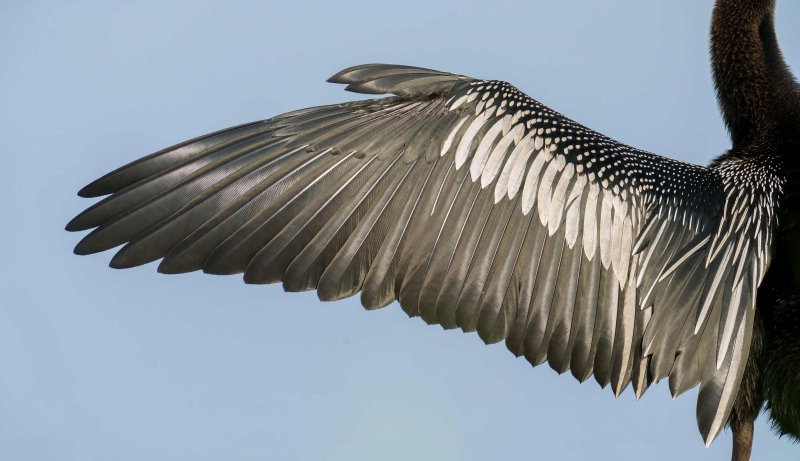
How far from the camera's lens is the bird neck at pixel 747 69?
5.52 metres

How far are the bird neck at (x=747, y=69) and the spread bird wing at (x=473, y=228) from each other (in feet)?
3.05

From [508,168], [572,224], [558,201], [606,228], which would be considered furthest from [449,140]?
[606,228]

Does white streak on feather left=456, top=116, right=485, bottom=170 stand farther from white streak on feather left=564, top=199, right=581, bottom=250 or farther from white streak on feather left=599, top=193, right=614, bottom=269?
white streak on feather left=599, top=193, right=614, bottom=269

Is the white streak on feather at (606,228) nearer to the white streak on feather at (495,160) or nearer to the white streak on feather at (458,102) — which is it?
the white streak on feather at (495,160)

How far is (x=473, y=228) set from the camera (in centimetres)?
457

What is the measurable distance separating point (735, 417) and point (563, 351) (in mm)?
1213

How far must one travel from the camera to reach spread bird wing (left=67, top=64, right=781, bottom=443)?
4441 millimetres

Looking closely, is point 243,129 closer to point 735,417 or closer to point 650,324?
point 650,324

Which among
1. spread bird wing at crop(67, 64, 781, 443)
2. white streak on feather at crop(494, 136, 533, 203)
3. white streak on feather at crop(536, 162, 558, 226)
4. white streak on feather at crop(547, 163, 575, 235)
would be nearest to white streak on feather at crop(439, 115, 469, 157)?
spread bird wing at crop(67, 64, 781, 443)

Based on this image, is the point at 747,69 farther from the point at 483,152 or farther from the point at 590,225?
the point at 483,152

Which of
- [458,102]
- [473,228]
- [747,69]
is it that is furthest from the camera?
[747,69]

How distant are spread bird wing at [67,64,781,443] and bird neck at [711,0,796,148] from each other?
36.6 inches

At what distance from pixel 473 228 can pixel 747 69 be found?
7.60 ft

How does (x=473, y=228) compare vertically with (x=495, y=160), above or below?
below
